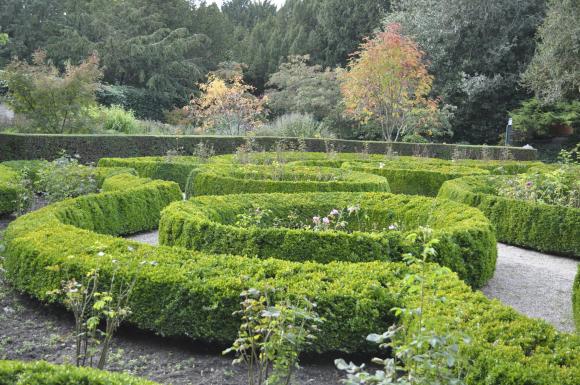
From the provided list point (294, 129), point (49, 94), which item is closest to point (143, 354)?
point (49, 94)

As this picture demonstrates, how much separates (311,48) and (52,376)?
28.5 m

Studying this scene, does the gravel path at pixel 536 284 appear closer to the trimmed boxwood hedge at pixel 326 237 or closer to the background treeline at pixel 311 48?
the trimmed boxwood hedge at pixel 326 237

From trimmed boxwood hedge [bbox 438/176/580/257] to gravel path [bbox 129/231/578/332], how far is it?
0.14 meters

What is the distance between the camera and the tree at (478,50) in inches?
945

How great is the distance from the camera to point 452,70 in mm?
24938

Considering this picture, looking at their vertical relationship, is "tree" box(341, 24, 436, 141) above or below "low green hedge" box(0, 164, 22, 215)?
above

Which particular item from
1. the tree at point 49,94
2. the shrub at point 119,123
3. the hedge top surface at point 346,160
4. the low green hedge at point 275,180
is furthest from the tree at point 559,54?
the tree at point 49,94

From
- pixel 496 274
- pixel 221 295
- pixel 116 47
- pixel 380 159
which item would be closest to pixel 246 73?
pixel 116 47

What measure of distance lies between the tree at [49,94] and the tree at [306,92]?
1008 cm

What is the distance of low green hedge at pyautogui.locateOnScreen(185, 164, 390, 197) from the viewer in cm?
844

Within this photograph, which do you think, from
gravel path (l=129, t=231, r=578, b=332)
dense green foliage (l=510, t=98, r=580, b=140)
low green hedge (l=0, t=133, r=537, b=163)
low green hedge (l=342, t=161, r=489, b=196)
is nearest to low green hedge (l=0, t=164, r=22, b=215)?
gravel path (l=129, t=231, r=578, b=332)

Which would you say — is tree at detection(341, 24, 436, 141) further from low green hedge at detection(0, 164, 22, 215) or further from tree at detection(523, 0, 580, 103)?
low green hedge at detection(0, 164, 22, 215)

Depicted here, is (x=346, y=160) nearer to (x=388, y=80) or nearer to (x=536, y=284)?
(x=388, y=80)

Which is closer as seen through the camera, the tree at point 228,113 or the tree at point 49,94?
the tree at point 49,94
